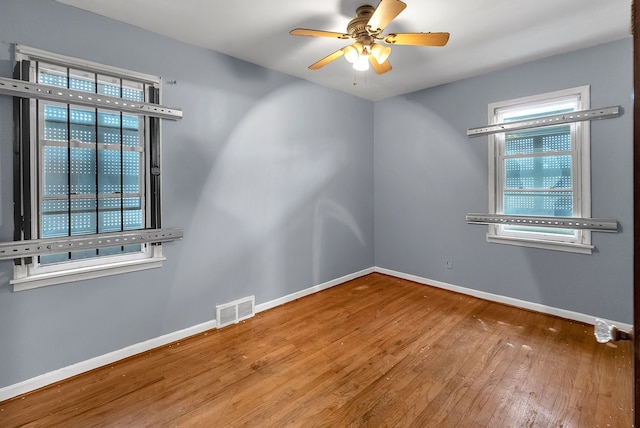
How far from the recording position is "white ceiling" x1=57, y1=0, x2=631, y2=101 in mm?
2168

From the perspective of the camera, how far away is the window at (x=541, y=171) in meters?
2.92

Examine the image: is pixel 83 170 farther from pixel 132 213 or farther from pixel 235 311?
pixel 235 311

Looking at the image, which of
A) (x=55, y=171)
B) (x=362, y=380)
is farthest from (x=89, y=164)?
(x=362, y=380)

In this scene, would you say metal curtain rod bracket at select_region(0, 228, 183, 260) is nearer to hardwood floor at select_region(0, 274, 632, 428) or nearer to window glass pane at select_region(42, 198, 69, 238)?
window glass pane at select_region(42, 198, 69, 238)

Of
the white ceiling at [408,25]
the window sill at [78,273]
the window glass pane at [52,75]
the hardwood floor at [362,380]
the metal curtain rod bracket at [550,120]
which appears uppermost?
the white ceiling at [408,25]

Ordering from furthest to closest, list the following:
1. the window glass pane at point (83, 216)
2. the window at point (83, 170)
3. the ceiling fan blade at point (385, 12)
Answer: the window glass pane at point (83, 216) < the window at point (83, 170) < the ceiling fan blade at point (385, 12)

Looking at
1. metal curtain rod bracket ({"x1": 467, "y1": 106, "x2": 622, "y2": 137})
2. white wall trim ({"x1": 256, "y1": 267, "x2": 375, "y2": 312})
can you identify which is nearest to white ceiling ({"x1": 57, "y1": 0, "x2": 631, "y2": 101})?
metal curtain rod bracket ({"x1": 467, "y1": 106, "x2": 622, "y2": 137})

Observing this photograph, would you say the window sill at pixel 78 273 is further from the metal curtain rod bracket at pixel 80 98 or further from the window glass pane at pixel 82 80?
the window glass pane at pixel 82 80

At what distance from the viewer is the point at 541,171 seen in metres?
3.20

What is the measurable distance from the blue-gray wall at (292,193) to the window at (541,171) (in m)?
0.10

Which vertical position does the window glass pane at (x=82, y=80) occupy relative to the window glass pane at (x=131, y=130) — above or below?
above

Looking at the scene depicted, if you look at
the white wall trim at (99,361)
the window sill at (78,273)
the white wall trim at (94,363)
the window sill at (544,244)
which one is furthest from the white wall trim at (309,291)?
the window sill at (544,244)

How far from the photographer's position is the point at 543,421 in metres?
1.71

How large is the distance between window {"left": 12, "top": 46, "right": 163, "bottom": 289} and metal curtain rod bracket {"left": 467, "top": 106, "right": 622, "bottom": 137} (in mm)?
3384
